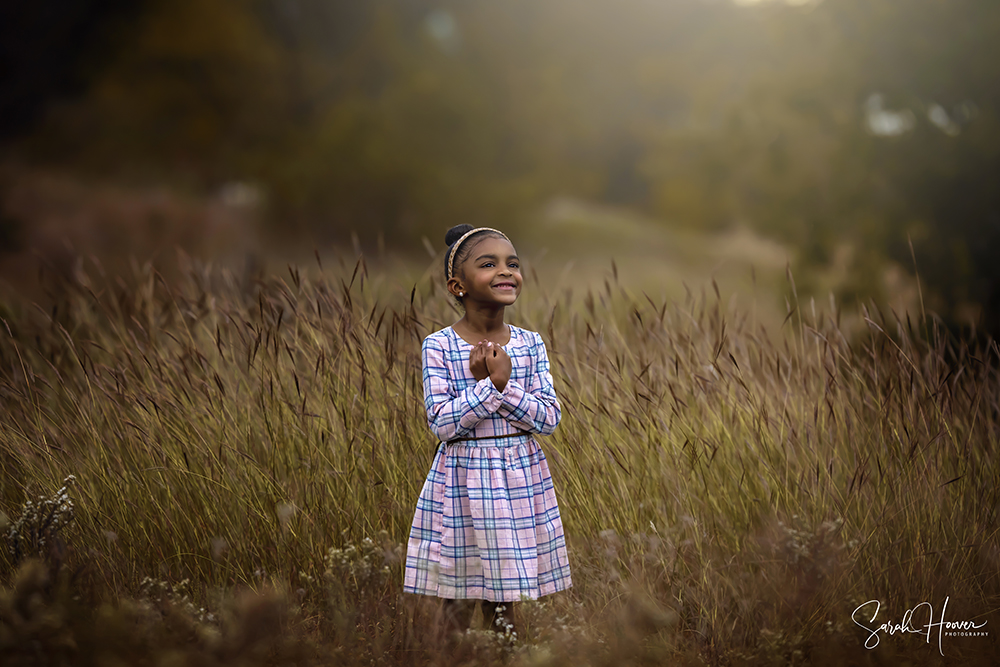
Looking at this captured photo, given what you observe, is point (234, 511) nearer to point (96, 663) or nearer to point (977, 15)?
point (96, 663)

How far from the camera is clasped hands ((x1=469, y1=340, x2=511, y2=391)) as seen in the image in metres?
2.48

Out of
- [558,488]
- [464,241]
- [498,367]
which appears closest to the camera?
[498,367]

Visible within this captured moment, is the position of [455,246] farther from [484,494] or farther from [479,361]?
[484,494]

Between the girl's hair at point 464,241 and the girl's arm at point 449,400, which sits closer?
the girl's arm at point 449,400

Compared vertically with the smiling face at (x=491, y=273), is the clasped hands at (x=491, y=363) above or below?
below

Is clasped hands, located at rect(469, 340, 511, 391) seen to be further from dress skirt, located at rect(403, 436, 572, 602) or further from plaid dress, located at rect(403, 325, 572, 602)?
dress skirt, located at rect(403, 436, 572, 602)

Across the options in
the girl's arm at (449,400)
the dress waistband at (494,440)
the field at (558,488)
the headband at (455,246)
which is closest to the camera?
the girl's arm at (449,400)

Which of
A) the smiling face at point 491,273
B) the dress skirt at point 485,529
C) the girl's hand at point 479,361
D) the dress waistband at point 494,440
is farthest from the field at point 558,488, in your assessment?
the smiling face at point 491,273

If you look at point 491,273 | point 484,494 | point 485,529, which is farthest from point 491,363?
point 485,529

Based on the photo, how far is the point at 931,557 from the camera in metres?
3.24

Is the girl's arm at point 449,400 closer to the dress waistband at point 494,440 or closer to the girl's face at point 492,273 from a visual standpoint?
the dress waistband at point 494,440

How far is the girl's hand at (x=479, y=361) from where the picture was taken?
98.8 inches

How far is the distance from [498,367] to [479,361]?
0.07m

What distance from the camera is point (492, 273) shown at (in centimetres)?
257
